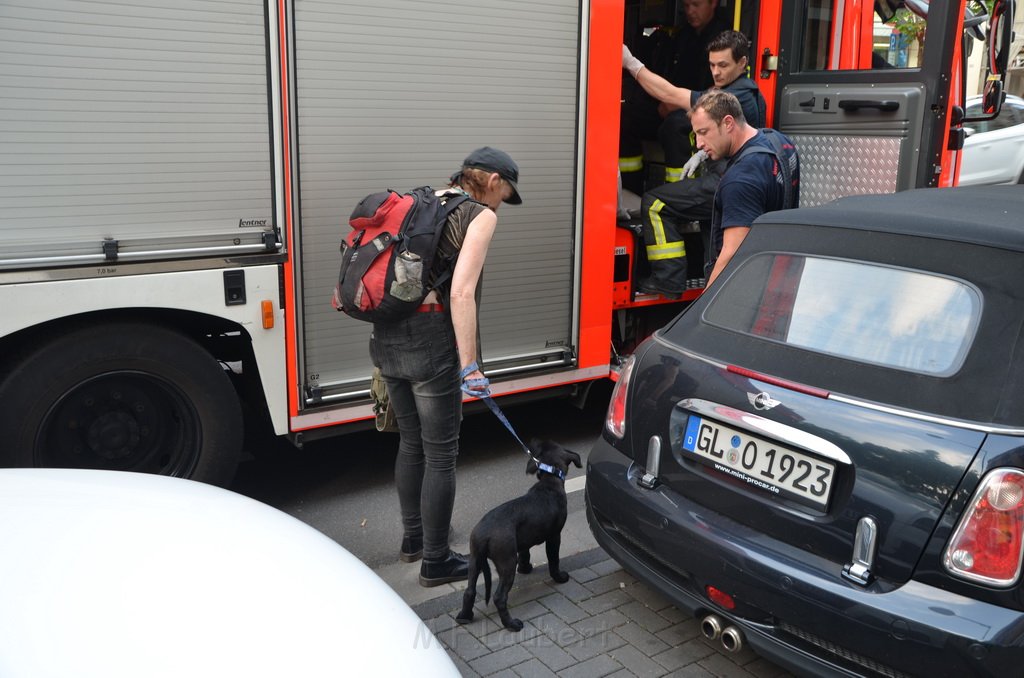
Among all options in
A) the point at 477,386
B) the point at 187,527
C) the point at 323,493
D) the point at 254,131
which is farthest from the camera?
the point at 323,493

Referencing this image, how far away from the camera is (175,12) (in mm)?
3682

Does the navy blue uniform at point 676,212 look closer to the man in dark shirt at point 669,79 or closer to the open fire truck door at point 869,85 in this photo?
the open fire truck door at point 869,85

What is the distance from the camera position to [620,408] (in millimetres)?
3396

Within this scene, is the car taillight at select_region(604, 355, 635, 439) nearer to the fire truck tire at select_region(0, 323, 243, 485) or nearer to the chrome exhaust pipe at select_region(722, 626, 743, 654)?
the chrome exhaust pipe at select_region(722, 626, 743, 654)

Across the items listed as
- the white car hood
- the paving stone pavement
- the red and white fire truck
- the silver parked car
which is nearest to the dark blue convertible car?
the paving stone pavement

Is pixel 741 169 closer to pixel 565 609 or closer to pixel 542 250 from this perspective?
pixel 542 250

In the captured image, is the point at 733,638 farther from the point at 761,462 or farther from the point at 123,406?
the point at 123,406

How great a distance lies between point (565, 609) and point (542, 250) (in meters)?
2.03

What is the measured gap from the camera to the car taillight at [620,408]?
11.0 feet

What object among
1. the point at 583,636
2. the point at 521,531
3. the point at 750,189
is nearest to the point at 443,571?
the point at 521,531

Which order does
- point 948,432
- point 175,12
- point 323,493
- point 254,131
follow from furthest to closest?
point 323,493
point 254,131
point 175,12
point 948,432

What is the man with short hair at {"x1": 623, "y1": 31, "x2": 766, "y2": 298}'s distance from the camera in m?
5.35

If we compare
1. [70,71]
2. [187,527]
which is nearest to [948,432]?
[187,527]

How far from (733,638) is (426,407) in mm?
1451
